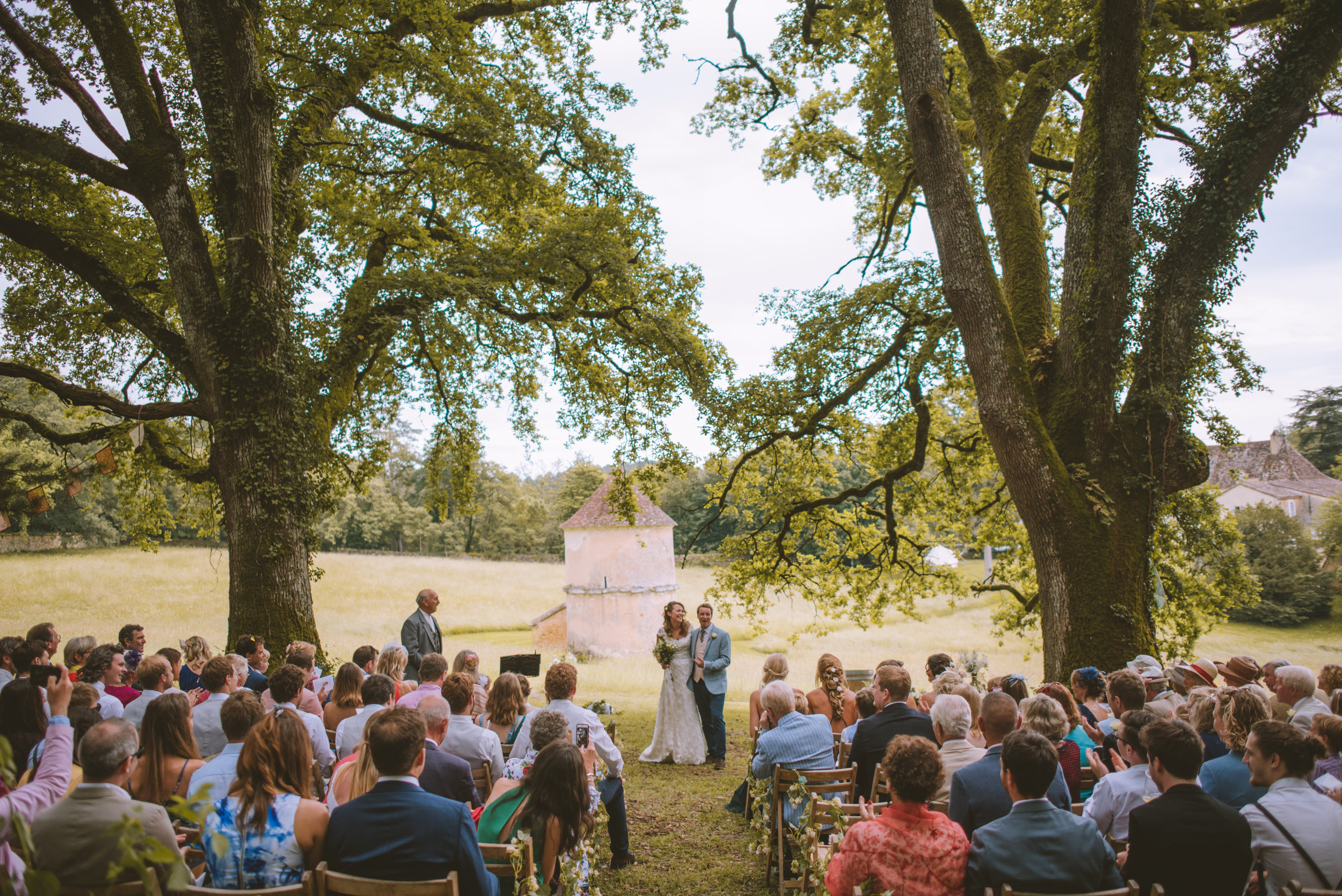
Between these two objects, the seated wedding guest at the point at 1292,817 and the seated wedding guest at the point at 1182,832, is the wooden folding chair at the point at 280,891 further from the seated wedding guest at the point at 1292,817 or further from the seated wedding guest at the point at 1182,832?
the seated wedding guest at the point at 1292,817

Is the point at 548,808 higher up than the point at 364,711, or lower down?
lower down

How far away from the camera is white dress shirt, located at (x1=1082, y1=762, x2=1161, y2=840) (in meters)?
4.45

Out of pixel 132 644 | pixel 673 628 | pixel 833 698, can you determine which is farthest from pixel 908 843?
pixel 132 644

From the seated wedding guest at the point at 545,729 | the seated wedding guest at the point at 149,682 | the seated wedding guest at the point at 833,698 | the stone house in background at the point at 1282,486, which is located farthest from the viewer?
the stone house in background at the point at 1282,486

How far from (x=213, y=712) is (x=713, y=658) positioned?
656 centimetres

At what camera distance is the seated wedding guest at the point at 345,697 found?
20.0 ft

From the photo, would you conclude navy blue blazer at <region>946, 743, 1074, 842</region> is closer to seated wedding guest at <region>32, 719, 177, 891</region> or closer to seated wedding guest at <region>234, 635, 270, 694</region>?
seated wedding guest at <region>32, 719, 177, 891</region>

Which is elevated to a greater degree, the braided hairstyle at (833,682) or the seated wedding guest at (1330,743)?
the seated wedding guest at (1330,743)

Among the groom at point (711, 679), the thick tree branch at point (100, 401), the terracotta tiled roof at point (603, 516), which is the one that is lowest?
the groom at point (711, 679)

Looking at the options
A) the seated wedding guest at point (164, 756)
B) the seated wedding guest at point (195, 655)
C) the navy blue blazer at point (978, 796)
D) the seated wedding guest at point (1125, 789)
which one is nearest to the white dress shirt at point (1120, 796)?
the seated wedding guest at point (1125, 789)

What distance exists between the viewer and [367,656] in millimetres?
7777

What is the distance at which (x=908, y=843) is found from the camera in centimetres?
352

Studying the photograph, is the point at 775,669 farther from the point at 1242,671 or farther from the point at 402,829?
the point at 402,829

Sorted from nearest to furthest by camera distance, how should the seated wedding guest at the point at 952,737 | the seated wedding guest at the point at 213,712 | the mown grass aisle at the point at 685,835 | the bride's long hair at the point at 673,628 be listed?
the seated wedding guest at the point at 952,737, the seated wedding guest at the point at 213,712, the mown grass aisle at the point at 685,835, the bride's long hair at the point at 673,628
